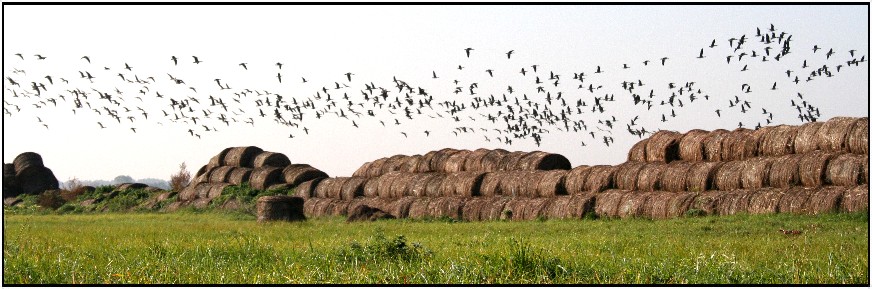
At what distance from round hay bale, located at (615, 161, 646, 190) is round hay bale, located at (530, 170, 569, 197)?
6.77 ft

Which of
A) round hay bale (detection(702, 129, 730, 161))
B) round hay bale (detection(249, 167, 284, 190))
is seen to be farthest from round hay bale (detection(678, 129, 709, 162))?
round hay bale (detection(249, 167, 284, 190))

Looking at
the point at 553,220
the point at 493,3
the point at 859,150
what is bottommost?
the point at 553,220

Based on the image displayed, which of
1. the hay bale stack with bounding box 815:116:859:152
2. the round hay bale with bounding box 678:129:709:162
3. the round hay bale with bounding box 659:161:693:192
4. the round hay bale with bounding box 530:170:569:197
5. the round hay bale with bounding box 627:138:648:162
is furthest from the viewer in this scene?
the round hay bale with bounding box 530:170:569:197

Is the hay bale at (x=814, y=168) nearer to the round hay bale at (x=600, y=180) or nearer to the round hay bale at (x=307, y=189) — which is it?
the round hay bale at (x=600, y=180)

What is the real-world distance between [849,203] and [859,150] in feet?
8.42

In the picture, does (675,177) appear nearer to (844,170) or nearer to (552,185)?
(552,185)

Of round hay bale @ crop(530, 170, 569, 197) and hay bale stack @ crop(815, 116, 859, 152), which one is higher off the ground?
hay bale stack @ crop(815, 116, 859, 152)

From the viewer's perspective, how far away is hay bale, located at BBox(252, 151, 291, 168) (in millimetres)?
50656

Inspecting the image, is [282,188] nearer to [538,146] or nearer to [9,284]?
[538,146]

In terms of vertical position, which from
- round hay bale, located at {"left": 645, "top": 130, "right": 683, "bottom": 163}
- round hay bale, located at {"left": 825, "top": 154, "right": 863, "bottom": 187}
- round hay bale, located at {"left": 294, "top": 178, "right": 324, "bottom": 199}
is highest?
round hay bale, located at {"left": 645, "top": 130, "right": 683, "bottom": 163}

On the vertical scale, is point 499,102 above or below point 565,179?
above

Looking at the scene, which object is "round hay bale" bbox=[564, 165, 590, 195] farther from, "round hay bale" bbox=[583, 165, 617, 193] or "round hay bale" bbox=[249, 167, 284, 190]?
"round hay bale" bbox=[249, 167, 284, 190]

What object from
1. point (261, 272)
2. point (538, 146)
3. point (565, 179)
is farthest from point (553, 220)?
point (261, 272)

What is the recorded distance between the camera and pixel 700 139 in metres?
32.3
